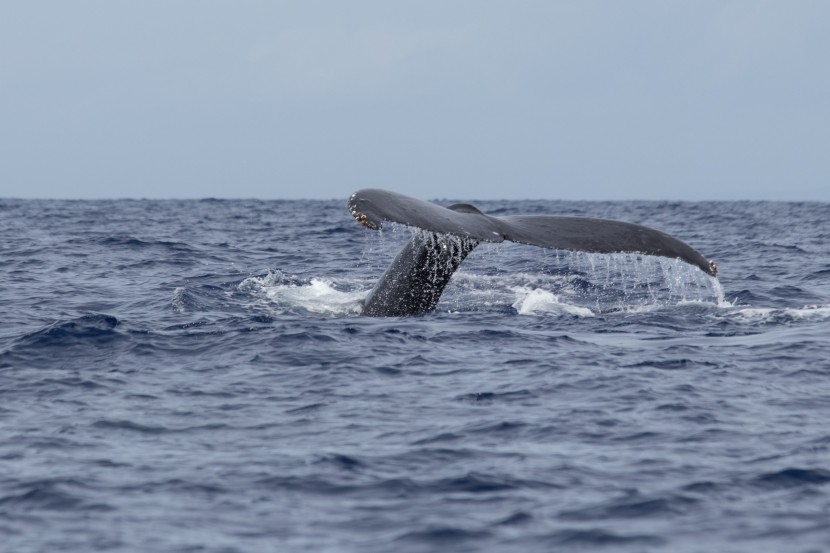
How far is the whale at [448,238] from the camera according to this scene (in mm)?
9328

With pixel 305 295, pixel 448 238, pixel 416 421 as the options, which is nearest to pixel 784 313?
pixel 448 238

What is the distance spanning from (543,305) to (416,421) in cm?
619

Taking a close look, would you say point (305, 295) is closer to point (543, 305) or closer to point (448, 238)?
point (543, 305)

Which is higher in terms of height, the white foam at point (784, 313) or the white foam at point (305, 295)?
the white foam at point (784, 313)

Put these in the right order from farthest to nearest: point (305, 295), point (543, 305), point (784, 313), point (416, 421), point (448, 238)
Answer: point (305, 295)
point (543, 305)
point (784, 313)
point (448, 238)
point (416, 421)

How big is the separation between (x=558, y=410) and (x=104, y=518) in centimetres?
375

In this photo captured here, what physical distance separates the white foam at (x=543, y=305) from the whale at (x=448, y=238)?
1699 millimetres

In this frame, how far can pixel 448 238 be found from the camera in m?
12.0

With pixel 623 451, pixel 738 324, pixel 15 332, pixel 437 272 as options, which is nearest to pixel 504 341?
pixel 437 272

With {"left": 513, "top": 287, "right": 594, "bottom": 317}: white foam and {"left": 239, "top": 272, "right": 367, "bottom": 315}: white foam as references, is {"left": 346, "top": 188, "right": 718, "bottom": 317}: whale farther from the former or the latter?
{"left": 513, "top": 287, "right": 594, "bottom": 317}: white foam

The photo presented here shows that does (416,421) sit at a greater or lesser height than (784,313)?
lesser

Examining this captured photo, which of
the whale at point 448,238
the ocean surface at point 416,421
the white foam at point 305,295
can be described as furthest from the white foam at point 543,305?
the white foam at point 305,295

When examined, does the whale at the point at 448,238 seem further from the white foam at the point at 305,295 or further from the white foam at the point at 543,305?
the white foam at the point at 543,305

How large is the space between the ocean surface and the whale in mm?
342
